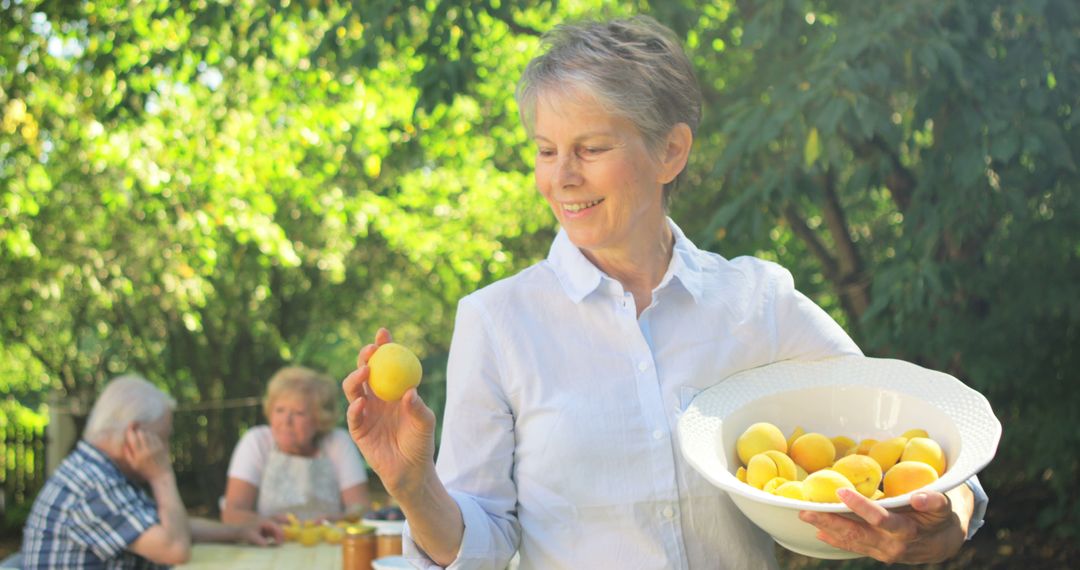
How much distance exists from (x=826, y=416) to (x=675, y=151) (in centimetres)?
49

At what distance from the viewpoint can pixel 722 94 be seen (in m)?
5.82

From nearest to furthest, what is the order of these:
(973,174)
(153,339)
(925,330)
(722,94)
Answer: (973,174), (925,330), (722,94), (153,339)

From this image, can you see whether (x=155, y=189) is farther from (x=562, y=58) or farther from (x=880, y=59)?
(x=562, y=58)

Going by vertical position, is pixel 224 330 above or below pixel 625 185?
below

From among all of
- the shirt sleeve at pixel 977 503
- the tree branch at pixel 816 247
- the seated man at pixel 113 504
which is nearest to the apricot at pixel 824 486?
the shirt sleeve at pixel 977 503

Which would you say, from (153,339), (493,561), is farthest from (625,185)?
(153,339)

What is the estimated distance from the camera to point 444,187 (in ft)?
32.8

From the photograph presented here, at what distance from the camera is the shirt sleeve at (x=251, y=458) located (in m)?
5.26

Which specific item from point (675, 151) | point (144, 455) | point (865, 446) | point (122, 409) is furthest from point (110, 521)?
point (865, 446)

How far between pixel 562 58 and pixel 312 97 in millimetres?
7194

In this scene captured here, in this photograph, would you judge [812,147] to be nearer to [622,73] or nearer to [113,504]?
[622,73]

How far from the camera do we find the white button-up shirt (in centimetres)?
174

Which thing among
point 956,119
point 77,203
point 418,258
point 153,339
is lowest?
point 153,339

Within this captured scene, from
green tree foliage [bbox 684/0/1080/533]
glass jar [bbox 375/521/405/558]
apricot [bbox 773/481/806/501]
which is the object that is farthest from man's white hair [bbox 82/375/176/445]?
apricot [bbox 773/481/806/501]
